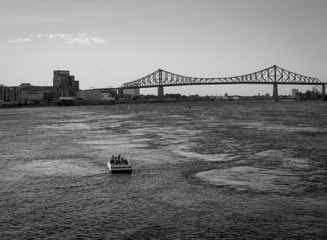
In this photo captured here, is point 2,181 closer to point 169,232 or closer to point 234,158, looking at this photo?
point 169,232

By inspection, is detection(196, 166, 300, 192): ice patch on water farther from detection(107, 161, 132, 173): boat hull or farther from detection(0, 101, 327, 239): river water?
detection(107, 161, 132, 173): boat hull

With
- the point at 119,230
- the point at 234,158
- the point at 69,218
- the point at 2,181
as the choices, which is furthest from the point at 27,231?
the point at 234,158

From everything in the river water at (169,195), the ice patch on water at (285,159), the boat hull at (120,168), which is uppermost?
the boat hull at (120,168)

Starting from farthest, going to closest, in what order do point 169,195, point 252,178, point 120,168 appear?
point 120,168, point 252,178, point 169,195

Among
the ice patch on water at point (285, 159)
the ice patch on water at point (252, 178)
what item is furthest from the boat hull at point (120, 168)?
the ice patch on water at point (285, 159)

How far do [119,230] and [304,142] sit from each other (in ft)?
101

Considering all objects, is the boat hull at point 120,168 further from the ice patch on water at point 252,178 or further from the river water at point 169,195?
the ice patch on water at point 252,178

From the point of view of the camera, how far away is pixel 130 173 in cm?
2639

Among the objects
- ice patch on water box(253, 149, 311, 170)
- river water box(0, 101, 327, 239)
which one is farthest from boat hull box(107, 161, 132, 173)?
ice patch on water box(253, 149, 311, 170)

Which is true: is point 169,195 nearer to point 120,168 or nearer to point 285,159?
point 120,168

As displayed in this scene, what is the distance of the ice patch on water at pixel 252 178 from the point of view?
73.7 feet

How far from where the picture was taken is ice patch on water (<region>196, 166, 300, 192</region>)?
73.7 ft

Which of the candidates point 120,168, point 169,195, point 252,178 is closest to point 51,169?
point 120,168

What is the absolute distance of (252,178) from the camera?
24609 millimetres
